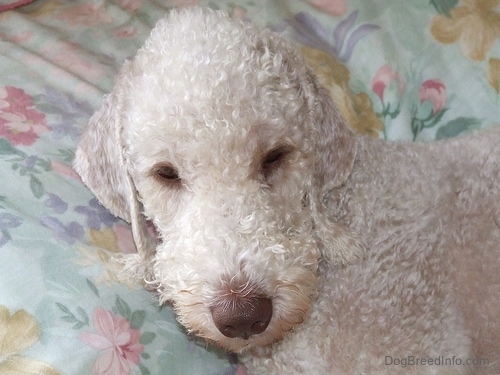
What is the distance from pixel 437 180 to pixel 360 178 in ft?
0.69

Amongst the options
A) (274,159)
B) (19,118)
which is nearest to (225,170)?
(274,159)

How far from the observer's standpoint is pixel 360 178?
165cm

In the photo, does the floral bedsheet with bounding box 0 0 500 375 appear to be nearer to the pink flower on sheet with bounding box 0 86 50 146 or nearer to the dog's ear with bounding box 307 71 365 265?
the pink flower on sheet with bounding box 0 86 50 146

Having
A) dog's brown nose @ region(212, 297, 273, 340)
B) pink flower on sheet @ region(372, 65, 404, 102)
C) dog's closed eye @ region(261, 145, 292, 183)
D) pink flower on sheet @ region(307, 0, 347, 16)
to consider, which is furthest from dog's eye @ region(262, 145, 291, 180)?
pink flower on sheet @ region(307, 0, 347, 16)

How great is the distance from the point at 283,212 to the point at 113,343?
459 millimetres

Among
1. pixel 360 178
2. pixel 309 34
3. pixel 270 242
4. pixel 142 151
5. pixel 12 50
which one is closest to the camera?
pixel 270 242

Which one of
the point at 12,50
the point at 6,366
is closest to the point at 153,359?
the point at 6,366

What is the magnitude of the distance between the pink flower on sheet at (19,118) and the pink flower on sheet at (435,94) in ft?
4.26

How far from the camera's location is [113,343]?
54.8 inches

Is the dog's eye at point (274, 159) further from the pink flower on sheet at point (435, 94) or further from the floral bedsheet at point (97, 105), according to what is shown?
the pink flower on sheet at point (435, 94)

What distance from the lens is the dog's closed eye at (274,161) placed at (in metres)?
1.47

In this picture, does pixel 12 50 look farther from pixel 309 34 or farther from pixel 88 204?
pixel 309 34

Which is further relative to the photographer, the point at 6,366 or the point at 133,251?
the point at 133,251

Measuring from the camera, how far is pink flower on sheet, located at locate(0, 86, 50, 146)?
1764mm
